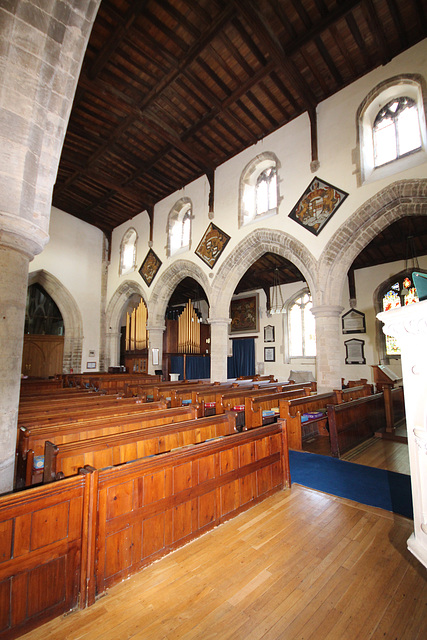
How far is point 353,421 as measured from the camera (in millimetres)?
4414

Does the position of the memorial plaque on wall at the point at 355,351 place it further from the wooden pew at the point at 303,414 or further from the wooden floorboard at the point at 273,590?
the wooden floorboard at the point at 273,590

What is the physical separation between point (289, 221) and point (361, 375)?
5.58m

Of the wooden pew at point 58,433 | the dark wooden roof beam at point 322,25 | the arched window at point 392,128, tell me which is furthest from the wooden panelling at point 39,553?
the dark wooden roof beam at point 322,25

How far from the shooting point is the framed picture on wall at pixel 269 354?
11984 mm


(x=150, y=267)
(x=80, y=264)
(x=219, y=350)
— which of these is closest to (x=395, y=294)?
(x=219, y=350)

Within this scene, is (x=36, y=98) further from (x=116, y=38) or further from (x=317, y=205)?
(x=317, y=205)

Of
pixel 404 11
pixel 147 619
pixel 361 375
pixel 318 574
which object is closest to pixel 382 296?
pixel 361 375

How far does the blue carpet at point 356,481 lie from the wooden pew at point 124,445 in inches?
39.0

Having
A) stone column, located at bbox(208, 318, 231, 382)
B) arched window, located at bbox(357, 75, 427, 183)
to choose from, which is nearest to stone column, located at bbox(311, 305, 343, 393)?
arched window, located at bbox(357, 75, 427, 183)

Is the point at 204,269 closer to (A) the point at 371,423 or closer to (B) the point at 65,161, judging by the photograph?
(B) the point at 65,161

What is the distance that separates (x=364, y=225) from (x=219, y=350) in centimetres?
455

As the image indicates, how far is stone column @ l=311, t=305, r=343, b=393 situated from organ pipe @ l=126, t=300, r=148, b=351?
6504mm

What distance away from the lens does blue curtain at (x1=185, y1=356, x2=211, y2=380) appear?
459 inches

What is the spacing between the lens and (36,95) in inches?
103
